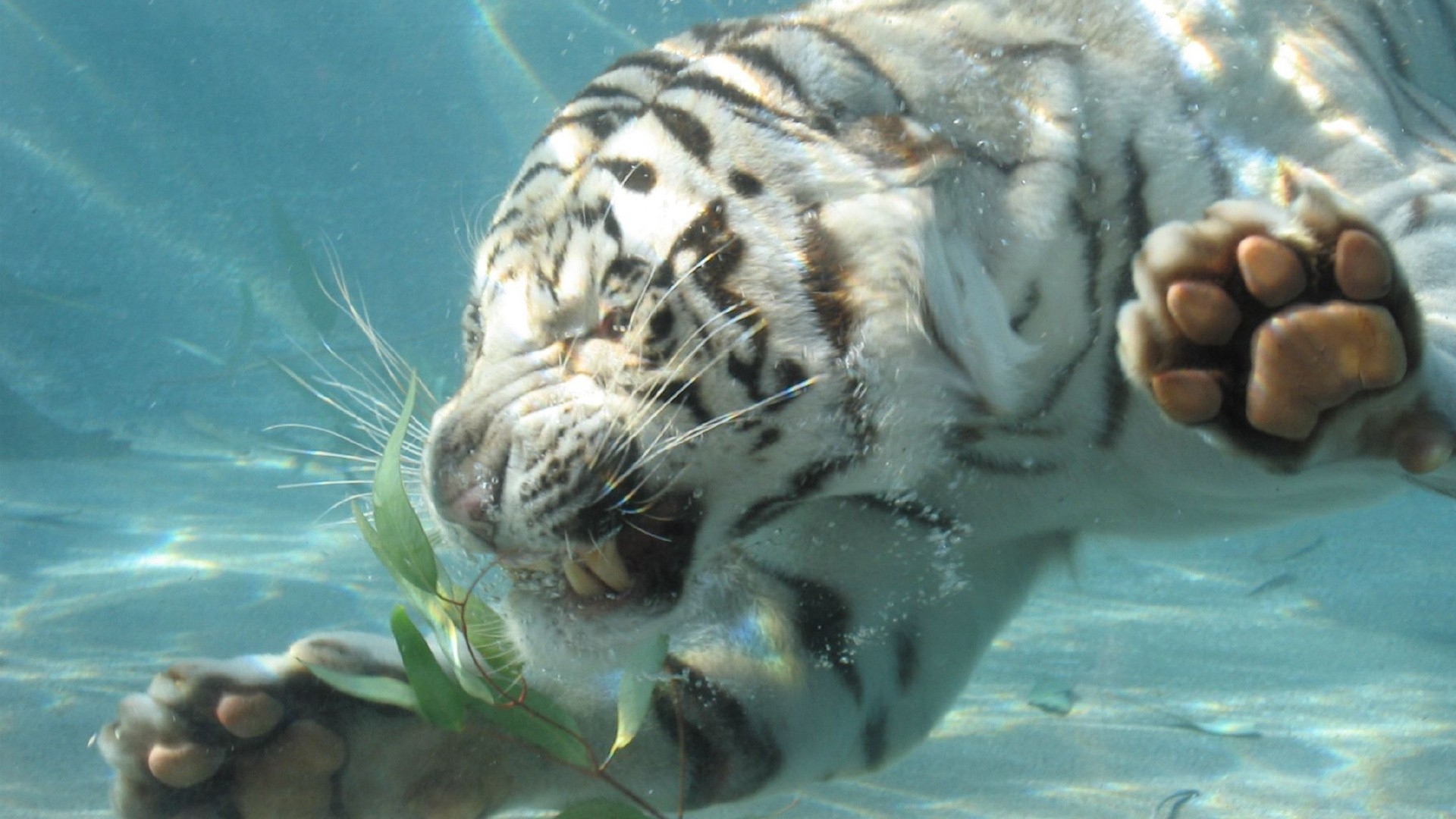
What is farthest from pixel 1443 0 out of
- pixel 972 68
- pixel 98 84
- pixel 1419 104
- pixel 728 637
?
pixel 98 84

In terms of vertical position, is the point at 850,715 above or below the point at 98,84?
below

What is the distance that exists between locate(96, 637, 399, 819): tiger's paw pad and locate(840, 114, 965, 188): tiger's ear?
1.03m

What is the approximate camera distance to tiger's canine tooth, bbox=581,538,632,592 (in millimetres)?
1348

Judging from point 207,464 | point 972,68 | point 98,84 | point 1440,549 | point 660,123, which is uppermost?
point 98,84

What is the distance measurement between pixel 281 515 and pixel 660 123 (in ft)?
16.1

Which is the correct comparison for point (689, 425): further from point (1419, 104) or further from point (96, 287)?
point (96, 287)

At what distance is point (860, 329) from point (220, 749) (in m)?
1.00

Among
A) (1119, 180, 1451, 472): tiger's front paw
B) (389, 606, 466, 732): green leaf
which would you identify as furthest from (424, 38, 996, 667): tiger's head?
(1119, 180, 1451, 472): tiger's front paw

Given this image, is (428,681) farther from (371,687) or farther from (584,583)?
(584,583)

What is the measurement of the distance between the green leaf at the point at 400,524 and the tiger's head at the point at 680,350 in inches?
3.9

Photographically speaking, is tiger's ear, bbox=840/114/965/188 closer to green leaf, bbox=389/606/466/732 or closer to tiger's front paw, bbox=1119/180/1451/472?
tiger's front paw, bbox=1119/180/1451/472

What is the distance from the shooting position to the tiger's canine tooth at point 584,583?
137cm

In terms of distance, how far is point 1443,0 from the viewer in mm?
2441

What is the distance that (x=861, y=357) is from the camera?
1312 millimetres
